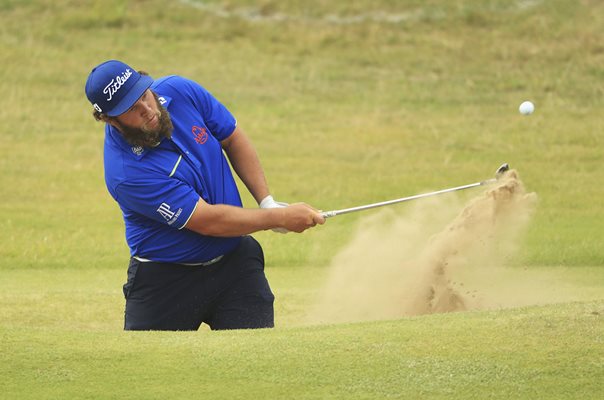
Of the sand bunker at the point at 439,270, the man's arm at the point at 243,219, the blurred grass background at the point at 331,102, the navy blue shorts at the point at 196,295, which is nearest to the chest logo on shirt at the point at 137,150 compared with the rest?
the man's arm at the point at 243,219

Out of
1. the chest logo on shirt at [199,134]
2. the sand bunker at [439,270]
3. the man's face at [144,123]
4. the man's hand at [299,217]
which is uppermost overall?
the man's face at [144,123]

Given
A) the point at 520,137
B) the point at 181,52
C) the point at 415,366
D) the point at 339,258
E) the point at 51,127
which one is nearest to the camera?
the point at 415,366

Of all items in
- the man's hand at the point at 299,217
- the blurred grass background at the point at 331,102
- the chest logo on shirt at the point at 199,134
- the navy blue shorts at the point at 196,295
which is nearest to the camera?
the man's hand at the point at 299,217

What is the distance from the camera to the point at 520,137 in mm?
15812

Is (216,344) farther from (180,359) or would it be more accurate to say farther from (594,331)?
(594,331)

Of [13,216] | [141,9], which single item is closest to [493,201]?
[13,216]

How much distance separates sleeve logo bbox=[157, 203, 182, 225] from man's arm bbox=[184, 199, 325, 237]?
0.07 m

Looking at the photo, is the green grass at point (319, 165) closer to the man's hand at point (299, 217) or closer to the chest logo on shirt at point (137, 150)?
the man's hand at point (299, 217)

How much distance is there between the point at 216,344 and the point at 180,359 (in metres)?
0.29

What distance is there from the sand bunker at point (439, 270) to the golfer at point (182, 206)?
56.7 inches

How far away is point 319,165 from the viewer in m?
15.1

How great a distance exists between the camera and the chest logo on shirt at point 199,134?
6945 mm

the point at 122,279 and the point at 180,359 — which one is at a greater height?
the point at 180,359

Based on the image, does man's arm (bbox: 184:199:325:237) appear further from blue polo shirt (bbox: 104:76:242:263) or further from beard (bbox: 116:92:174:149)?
beard (bbox: 116:92:174:149)
